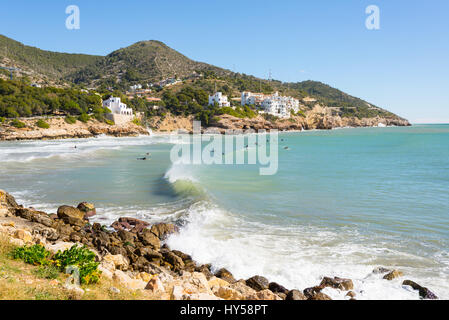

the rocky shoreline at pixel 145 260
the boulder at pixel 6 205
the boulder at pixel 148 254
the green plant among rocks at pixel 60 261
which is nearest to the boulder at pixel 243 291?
the rocky shoreline at pixel 145 260

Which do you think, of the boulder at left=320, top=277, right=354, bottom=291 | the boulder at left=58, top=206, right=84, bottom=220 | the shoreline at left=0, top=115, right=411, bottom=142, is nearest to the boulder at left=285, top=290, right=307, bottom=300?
the boulder at left=320, top=277, right=354, bottom=291

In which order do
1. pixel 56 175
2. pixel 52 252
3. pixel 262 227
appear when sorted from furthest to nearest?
pixel 56 175 → pixel 262 227 → pixel 52 252

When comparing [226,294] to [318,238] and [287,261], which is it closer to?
[287,261]

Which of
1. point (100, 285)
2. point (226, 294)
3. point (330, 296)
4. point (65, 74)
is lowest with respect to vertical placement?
point (330, 296)

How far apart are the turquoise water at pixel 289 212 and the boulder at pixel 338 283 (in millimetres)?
271

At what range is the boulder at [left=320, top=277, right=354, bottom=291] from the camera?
7605 mm

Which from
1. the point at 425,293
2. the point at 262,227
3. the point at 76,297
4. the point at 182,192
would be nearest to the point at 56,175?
the point at 182,192

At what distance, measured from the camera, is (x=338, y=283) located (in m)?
7.69

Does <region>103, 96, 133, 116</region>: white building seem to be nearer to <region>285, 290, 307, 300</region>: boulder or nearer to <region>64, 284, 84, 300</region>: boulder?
<region>285, 290, 307, 300</region>: boulder

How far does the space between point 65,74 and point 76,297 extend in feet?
588

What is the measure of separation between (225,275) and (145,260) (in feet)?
7.24

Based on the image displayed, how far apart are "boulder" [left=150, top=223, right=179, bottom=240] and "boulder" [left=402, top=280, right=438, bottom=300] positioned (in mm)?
7358

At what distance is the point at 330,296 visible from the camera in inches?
283
